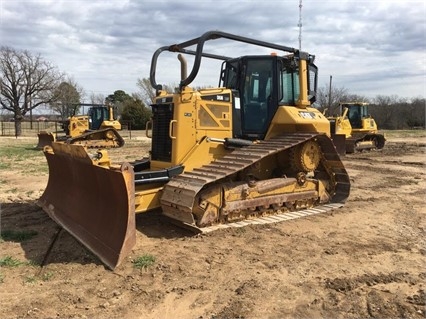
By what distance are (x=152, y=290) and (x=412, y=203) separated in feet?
21.0

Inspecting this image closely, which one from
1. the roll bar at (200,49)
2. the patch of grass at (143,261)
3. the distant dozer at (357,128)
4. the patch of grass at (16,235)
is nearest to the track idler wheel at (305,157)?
the roll bar at (200,49)

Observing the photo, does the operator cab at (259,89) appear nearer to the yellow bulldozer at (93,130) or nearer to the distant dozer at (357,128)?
the distant dozer at (357,128)

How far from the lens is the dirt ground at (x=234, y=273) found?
12.8ft

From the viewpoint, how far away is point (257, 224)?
651 cm

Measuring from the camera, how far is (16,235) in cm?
612

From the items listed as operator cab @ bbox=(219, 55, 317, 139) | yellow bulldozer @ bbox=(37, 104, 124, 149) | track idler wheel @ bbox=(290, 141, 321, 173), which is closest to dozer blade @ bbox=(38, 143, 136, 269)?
operator cab @ bbox=(219, 55, 317, 139)

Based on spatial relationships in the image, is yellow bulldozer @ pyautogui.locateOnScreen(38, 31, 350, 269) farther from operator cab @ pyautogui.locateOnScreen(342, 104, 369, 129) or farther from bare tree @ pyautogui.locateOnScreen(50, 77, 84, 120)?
bare tree @ pyautogui.locateOnScreen(50, 77, 84, 120)

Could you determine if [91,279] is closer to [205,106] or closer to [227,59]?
[205,106]

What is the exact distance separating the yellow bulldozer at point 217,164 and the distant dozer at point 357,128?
1347 cm

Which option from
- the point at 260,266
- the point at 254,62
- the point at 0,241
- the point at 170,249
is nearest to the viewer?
the point at 260,266

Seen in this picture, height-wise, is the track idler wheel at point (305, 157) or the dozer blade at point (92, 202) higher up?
the track idler wheel at point (305, 157)

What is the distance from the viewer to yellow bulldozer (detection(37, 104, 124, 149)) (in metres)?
23.3

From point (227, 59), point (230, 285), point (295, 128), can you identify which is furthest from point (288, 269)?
point (227, 59)

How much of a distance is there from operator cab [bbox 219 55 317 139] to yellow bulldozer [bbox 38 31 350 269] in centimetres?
2
